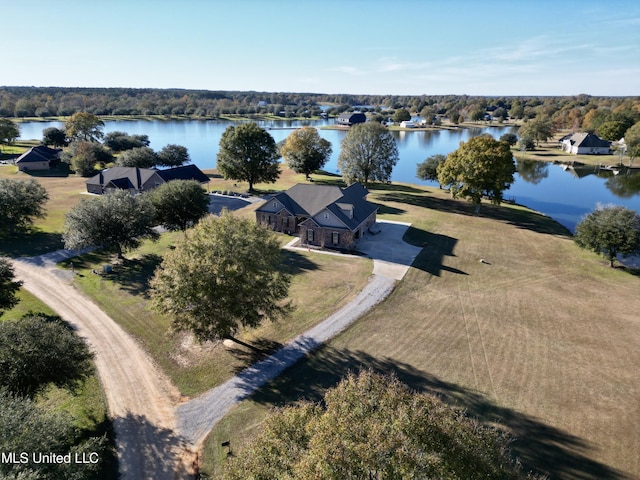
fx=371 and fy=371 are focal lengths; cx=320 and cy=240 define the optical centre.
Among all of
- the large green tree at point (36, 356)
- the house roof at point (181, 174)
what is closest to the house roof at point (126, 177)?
the house roof at point (181, 174)

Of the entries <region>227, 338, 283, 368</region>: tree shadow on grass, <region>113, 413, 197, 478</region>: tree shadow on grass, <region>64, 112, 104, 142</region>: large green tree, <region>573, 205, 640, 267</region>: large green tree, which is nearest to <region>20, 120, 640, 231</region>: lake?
<region>573, 205, 640, 267</region>: large green tree

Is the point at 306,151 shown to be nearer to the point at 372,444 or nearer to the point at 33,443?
the point at 33,443

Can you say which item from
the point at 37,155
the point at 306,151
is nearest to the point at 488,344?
the point at 306,151

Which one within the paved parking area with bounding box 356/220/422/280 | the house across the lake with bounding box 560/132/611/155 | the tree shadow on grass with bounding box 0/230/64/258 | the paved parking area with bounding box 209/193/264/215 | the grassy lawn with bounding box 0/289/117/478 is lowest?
the grassy lawn with bounding box 0/289/117/478

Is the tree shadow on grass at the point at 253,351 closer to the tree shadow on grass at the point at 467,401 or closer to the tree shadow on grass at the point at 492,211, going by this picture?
the tree shadow on grass at the point at 467,401

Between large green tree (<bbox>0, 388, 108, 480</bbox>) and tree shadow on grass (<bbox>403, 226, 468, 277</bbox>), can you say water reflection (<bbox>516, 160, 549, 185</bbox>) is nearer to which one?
tree shadow on grass (<bbox>403, 226, 468, 277</bbox>)

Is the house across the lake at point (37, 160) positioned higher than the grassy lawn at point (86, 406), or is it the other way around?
the house across the lake at point (37, 160)

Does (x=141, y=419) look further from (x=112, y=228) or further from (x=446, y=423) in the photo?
(x=112, y=228)
